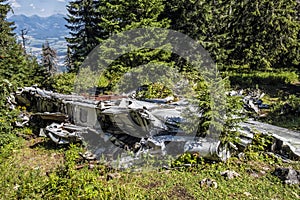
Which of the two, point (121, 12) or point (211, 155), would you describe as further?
point (121, 12)

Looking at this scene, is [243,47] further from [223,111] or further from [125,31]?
[223,111]

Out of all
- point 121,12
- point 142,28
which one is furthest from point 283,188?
point 121,12

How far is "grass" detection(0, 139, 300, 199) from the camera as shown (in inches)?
151

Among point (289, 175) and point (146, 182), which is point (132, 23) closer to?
point (146, 182)

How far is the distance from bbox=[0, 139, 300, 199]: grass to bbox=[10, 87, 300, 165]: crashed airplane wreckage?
0.47 meters

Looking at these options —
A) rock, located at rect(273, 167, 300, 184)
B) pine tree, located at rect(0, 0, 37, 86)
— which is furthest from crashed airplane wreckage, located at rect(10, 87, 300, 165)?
pine tree, located at rect(0, 0, 37, 86)

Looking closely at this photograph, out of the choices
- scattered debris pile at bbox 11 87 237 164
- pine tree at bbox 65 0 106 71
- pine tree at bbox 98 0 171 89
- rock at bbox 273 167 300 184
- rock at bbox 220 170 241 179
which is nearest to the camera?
rock at bbox 273 167 300 184

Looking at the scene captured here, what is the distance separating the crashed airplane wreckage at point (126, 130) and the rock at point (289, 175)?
99 centimetres

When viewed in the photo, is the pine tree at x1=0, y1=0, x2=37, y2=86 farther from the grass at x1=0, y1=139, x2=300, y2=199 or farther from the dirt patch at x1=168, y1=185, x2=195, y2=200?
the dirt patch at x1=168, y1=185, x2=195, y2=200

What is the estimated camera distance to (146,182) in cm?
440

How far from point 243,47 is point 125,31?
8.73 metres

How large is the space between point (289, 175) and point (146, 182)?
104 inches

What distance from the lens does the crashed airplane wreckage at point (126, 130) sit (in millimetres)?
5160

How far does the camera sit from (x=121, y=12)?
1225cm
